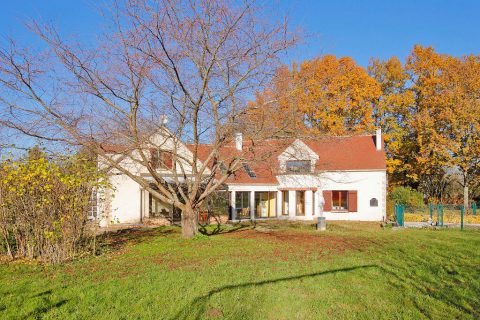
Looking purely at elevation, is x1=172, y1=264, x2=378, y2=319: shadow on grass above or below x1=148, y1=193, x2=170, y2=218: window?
below

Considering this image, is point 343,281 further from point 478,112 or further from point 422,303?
point 478,112

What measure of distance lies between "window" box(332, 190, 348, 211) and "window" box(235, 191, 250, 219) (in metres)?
5.78

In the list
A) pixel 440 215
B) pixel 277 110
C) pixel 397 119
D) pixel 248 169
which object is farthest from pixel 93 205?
pixel 397 119

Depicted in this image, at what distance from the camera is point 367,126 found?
33.5 meters

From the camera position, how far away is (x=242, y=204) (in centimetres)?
2553

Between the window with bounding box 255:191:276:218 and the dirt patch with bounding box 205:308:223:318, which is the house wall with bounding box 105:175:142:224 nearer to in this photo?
the window with bounding box 255:191:276:218

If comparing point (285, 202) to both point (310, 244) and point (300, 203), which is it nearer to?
point (300, 203)

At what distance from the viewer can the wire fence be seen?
20.8m

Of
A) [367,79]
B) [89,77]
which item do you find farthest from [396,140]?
[89,77]

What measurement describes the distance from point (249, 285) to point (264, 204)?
65.7 feet

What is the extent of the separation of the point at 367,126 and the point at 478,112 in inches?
305

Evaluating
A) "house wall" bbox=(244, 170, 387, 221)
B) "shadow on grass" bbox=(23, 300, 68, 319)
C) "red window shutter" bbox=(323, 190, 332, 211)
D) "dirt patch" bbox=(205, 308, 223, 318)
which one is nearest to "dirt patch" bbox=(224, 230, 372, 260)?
"dirt patch" bbox=(205, 308, 223, 318)

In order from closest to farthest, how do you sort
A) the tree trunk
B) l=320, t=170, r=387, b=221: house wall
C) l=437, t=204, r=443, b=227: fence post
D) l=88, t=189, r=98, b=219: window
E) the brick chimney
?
l=88, t=189, r=98, b=219: window → the tree trunk → l=437, t=204, r=443, b=227: fence post → l=320, t=170, r=387, b=221: house wall → the brick chimney

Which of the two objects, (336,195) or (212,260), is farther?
(336,195)
